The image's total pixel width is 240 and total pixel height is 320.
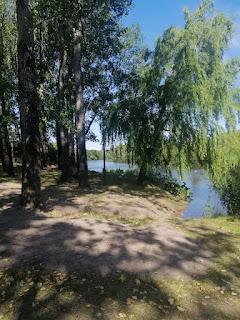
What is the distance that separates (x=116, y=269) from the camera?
8227 millimetres

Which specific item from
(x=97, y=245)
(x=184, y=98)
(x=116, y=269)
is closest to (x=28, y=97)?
(x=97, y=245)

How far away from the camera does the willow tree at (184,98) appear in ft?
68.0

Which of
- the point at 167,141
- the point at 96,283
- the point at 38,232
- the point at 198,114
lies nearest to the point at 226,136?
the point at 198,114

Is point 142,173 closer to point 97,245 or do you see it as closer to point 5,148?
point 5,148

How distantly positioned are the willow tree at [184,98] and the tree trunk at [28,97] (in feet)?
33.3

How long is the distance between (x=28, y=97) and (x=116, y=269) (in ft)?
21.8

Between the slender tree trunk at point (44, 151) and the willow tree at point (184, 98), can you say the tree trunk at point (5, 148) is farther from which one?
the willow tree at point (184, 98)

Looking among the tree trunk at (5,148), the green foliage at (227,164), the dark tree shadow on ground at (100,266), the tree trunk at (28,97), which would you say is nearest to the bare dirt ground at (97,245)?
the dark tree shadow on ground at (100,266)

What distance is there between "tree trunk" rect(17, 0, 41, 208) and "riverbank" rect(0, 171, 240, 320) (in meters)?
1.37

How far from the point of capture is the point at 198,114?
21172 mm

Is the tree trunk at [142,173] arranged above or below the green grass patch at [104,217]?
above

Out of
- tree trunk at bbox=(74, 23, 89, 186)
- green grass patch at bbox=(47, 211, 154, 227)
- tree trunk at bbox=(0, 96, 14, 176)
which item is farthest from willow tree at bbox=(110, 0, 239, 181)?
green grass patch at bbox=(47, 211, 154, 227)

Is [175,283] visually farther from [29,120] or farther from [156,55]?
[156,55]

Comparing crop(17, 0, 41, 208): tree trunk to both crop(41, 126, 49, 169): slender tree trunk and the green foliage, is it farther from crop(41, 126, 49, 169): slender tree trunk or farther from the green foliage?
crop(41, 126, 49, 169): slender tree trunk
